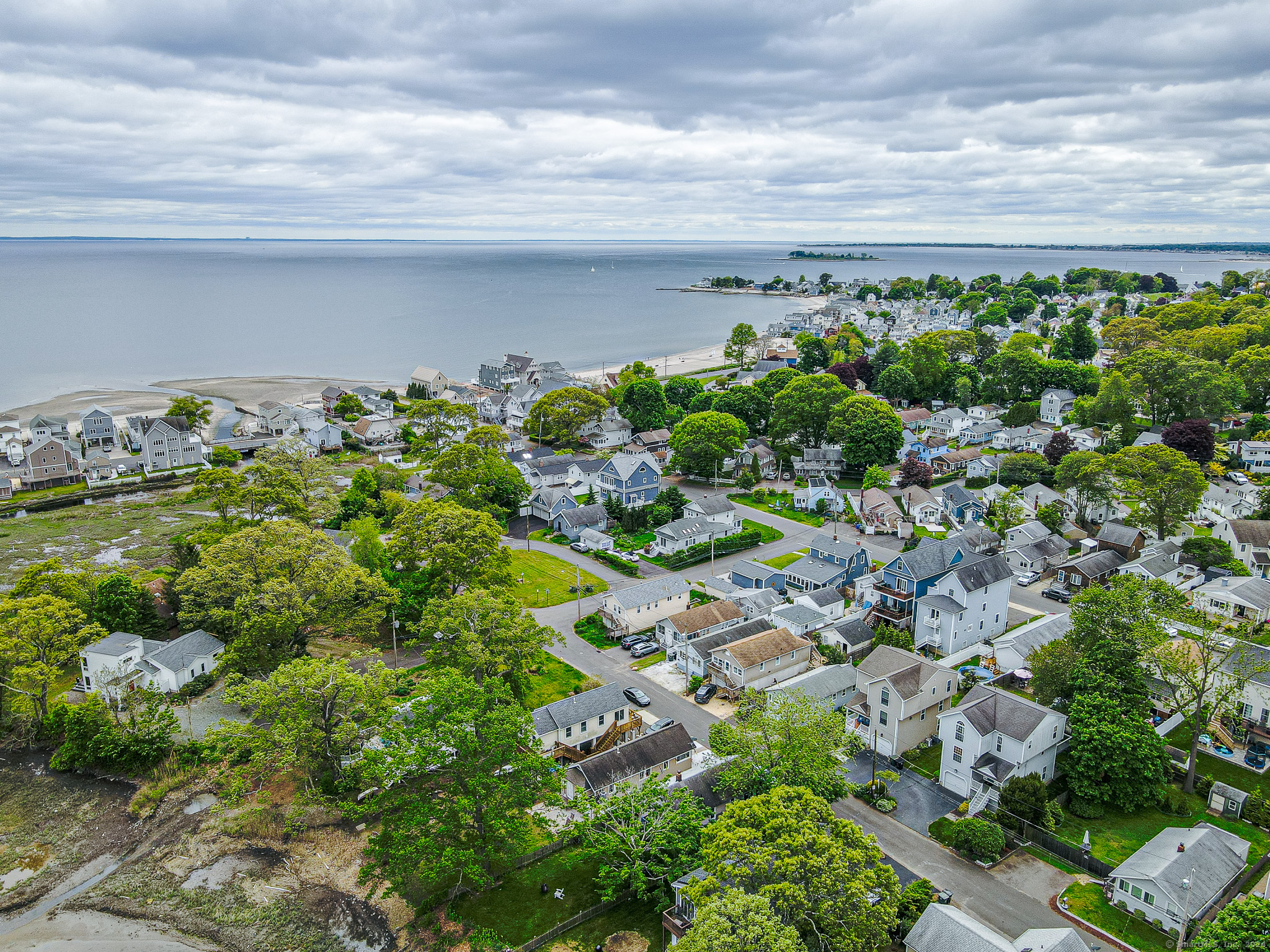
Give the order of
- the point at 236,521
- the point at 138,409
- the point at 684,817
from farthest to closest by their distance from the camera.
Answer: the point at 138,409 → the point at 236,521 → the point at 684,817

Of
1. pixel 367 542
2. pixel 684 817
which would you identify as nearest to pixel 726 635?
pixel 684 817

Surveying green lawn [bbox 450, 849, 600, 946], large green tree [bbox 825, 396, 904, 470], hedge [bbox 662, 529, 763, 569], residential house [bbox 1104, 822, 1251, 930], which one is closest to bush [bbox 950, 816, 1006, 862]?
residential house [bbox 1104, 822, 1251, 930]

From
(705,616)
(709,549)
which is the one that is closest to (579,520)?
(709,549)

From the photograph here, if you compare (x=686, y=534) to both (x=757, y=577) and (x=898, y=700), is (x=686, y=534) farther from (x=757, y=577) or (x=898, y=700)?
(x=898, y=700)

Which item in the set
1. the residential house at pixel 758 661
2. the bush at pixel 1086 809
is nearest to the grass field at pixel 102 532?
the residential house at pixel 758 661

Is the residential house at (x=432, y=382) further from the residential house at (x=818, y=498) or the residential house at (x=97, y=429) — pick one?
the residential house at (x=818, y=498)

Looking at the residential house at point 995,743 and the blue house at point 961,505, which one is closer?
the residential house at point 995,743

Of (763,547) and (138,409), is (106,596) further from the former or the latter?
(138,409)
